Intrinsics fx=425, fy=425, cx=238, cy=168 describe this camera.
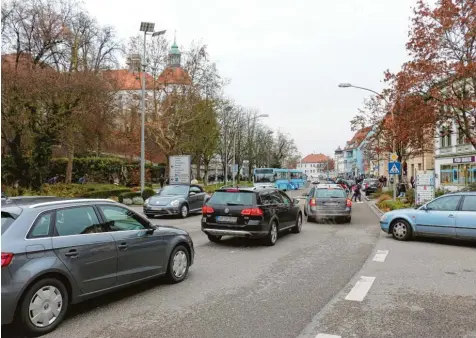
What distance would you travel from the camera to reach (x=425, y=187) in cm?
1897

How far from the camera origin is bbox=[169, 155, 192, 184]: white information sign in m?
29.1

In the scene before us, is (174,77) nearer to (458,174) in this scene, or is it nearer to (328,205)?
(328,205)

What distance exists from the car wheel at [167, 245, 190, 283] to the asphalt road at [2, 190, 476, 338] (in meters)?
0.15

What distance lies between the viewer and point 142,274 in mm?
6094

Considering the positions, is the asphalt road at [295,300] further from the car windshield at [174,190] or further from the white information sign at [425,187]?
the white information sign at [425,187]

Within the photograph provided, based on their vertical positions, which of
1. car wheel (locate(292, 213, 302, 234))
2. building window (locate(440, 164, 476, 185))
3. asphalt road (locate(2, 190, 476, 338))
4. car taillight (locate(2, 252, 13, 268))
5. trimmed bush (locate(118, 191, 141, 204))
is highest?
building window (locate(440, 164, 476, 185))

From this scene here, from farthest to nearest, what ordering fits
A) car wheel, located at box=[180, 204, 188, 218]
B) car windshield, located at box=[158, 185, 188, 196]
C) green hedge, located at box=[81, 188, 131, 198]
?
green hedge, located at box=[81, 188, 131, 198]
car windshield, located at box=[158, 185, 188, 196]
car wheel, located at box=[180, 204, 188, 218]

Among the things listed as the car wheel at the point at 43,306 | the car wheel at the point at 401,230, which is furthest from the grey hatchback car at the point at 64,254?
the car wheel at the point at 401,230

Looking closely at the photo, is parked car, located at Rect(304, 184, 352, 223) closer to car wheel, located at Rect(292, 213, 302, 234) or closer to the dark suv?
car wheel, located at Rect(292, 213, 302, 234)

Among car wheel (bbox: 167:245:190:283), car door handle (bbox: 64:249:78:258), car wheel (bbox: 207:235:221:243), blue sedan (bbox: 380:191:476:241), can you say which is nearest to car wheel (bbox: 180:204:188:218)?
car wheel (bbox: 207:235:221:243)

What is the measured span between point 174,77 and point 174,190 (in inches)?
777

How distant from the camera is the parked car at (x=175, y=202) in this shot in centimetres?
1769

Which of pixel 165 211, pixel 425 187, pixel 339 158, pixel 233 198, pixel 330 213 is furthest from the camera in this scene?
pixel 339 158

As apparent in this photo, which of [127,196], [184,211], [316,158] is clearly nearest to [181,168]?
[127,196]
